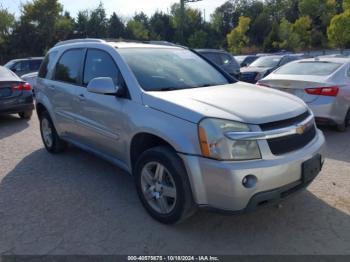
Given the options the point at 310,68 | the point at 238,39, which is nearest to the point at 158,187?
the point at 310,68

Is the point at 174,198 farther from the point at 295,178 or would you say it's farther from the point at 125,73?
the point at 125,73

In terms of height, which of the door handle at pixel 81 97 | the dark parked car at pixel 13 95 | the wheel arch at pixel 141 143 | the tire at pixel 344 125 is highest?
the door handle at pixel 81 97

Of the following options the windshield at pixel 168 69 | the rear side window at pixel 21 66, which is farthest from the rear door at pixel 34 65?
the windshield at pixel 168 69

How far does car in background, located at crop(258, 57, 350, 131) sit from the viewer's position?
6.42 m

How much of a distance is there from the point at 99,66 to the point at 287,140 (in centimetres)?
244

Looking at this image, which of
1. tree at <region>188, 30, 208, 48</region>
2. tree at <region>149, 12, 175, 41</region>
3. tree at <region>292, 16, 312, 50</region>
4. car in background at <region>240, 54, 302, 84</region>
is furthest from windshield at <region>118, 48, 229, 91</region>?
tree at <region>149, 12, 175, 41</region>

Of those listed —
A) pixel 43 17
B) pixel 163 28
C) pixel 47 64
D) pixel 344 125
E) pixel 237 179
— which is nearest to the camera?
pixel 237 179

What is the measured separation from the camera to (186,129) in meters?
3.13

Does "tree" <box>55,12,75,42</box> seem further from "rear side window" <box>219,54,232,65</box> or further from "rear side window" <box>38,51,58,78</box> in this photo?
"rear side window" <box>38,51,58,78</box>

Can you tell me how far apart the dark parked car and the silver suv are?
4254mm

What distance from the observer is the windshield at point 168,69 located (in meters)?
3.93

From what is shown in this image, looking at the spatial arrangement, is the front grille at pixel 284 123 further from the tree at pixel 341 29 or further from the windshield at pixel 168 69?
the tree at pixel 341 29

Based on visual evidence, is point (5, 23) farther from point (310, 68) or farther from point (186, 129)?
point (186, 129)

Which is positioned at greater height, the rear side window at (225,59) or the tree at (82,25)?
the tree at (82,25)
